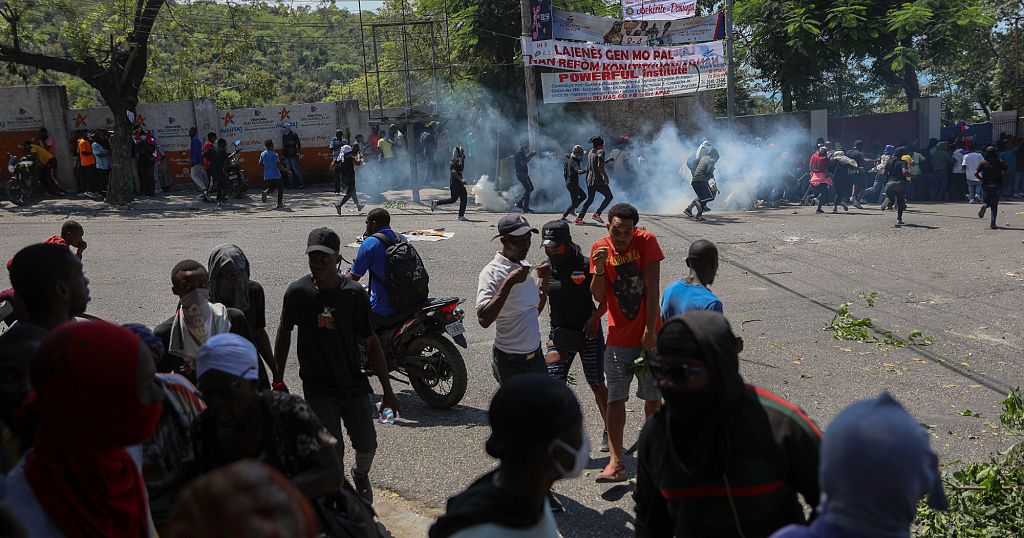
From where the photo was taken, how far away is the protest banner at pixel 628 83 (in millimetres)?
20984

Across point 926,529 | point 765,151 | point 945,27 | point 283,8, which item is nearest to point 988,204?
point 765,151

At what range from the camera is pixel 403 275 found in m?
6.47

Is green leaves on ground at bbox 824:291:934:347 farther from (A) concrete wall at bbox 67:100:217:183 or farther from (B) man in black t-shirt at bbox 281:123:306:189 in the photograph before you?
(A) concrete wall at bbox 67:100:217:183

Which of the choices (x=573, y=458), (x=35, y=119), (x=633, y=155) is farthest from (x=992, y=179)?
(x=35, y=119)

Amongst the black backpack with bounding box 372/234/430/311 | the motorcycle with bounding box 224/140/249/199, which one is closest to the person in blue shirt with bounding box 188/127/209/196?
the motorcycle with bounding box 224/140/249/199

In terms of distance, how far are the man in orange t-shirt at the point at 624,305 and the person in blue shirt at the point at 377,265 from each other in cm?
188

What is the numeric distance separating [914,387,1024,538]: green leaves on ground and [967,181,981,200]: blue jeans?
58.7ft

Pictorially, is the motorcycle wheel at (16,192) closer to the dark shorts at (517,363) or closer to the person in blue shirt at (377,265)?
the person in blue shirt at (377,265)

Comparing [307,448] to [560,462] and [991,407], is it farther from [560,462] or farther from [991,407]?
[991,407]

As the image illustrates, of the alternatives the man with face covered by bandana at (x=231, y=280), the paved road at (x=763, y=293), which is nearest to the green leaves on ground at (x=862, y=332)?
the paved road at (x=763, y=293)

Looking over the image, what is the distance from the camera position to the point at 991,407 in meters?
6.50

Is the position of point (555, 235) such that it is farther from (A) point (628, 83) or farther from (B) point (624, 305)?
(A) point (628, 83)

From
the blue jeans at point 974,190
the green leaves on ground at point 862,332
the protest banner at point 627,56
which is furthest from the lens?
the protest banner at point 627,56

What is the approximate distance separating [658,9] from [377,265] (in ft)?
54.8
